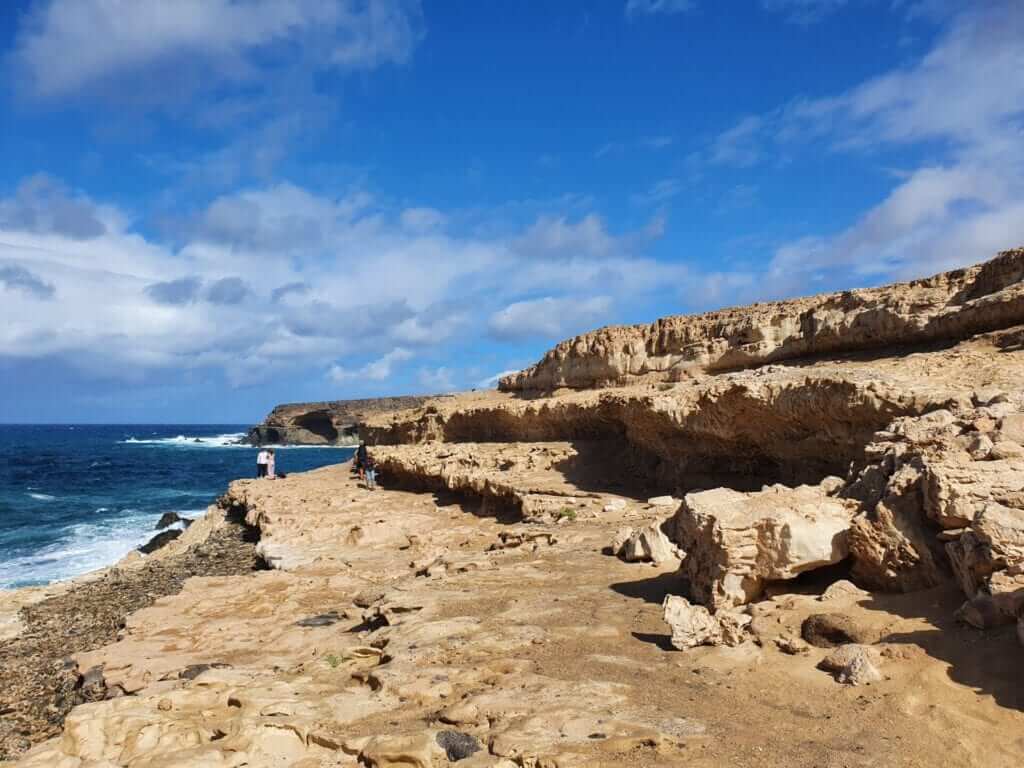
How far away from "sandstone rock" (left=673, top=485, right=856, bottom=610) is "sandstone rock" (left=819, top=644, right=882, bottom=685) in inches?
41.0

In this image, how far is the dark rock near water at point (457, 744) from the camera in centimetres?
376

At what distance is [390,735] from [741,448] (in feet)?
27.7

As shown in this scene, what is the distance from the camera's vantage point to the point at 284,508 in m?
16.6

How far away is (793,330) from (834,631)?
13.6 m

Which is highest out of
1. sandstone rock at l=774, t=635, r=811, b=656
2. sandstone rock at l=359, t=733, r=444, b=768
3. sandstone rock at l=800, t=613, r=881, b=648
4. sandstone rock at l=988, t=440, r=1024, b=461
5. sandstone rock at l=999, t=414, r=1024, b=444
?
sandstone rock at l=999, t=414, r=1024, b=444

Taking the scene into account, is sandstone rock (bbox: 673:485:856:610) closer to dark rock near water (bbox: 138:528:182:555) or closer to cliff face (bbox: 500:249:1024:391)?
cliff face (bbox: 500:249:1024:391)

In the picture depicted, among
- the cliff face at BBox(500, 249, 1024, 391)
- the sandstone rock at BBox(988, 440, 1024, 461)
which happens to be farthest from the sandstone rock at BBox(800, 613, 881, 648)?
the cliff face at BBox(500, 249, 1024, 391)

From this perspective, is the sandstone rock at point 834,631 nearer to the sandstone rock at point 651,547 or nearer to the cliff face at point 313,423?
the sandstone rock at point 651,547

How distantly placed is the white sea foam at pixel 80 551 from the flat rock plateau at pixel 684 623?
6.19 meters

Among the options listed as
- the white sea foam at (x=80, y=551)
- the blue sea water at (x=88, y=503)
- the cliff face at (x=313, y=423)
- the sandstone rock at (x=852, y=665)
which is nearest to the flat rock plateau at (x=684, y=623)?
the sandstone rock at (x=852, y=665)

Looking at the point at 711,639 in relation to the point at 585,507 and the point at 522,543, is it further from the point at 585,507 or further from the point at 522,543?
the point at 585,507

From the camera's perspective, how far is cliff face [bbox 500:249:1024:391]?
12203 mm

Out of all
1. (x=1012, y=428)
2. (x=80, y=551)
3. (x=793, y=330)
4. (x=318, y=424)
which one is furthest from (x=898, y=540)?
(x=318, y=424)

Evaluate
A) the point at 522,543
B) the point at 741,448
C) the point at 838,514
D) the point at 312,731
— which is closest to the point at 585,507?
the point at 522,543
